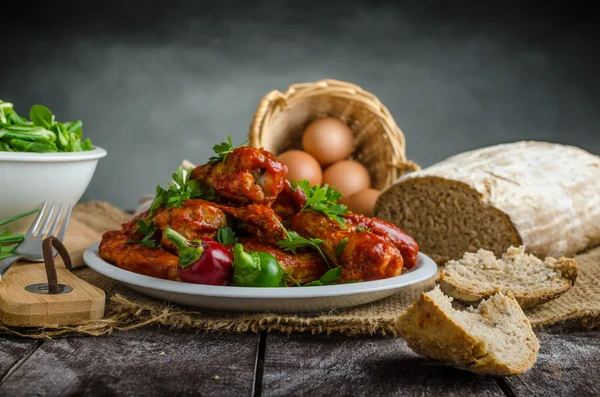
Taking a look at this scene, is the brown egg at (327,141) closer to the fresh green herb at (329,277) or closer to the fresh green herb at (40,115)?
the fresh green herb at (40,115)

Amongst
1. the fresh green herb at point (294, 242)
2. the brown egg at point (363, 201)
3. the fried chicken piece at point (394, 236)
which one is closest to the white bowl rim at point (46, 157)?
the fresh green herb at point (294, 242)

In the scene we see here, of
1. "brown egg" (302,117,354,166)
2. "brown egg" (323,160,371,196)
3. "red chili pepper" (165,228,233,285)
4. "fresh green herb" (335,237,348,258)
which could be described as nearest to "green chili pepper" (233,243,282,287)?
"red chili pepper" (165,228,233,285)

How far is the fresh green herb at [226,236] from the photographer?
2.83m

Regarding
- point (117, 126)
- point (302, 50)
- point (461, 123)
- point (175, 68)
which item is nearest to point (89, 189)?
point (117, 126)

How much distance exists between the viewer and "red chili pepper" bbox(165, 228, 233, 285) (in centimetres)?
257

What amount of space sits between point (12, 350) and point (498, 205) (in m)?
2.64

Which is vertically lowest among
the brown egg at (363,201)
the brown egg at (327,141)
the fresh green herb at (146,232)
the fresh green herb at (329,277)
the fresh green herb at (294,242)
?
the brown egg at (363,201)

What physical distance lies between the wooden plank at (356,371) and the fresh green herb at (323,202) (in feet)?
1.89

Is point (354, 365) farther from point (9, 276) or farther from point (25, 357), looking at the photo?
point (9, 276)

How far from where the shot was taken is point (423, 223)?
14.2ft

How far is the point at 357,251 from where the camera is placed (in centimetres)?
274

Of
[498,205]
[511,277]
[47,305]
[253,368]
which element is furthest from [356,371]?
[498,205]

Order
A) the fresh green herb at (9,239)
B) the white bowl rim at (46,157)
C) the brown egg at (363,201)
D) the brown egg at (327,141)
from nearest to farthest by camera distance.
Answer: the fresh green herb at (9,239) → the white bowl rim at (46,157) → the brown egg at (363,201) → the brown egg at (327,141)

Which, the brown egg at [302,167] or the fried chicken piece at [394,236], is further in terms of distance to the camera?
the brown egg at [302,167]
